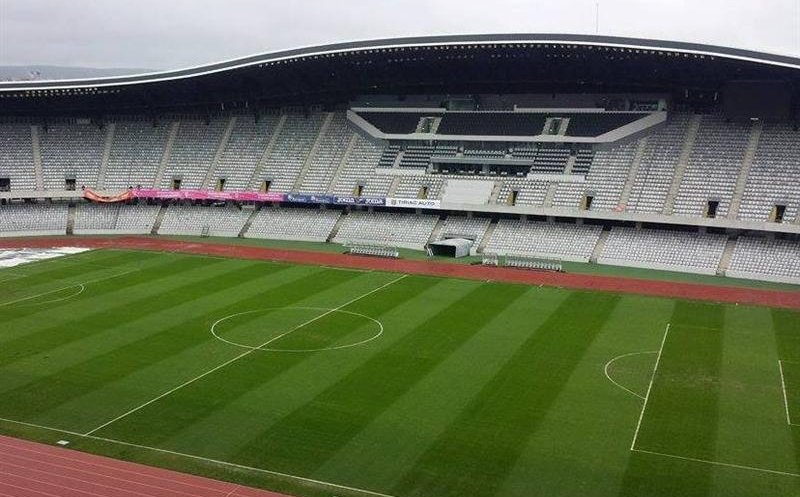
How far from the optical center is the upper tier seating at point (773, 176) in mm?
45531

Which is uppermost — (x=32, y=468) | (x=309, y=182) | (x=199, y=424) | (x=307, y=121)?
(x=307, y=121)

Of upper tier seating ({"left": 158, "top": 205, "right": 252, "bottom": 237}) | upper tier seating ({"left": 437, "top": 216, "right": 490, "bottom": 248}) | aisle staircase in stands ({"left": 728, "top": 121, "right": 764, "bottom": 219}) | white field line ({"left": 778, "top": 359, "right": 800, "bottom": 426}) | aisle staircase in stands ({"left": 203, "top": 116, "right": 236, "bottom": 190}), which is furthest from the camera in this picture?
aisle staircase in stands ({"left": 203, "top": 116, "right": 236, "bottom": 190})

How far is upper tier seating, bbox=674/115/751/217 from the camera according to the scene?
47625 millimetres

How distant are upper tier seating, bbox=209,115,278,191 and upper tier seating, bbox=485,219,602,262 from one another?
22.2 m

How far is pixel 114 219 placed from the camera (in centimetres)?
6100

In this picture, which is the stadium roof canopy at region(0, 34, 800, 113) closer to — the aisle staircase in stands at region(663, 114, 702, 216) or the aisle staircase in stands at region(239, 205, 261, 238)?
the aisle staircase in stands at region(663, 114, 702, 216)

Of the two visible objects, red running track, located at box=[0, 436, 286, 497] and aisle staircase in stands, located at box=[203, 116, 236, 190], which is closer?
red running track, located at box=[0, 436, 286, 497]

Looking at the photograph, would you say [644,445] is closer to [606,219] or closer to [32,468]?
[32,468]

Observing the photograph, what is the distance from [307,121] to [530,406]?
151 ft

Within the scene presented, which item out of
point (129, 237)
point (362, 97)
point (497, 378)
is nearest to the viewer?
point (497, 378)

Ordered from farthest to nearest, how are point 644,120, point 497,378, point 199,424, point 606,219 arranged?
1. point 644,120
2. point 606,219
3. point 497,378
4. point 199,424

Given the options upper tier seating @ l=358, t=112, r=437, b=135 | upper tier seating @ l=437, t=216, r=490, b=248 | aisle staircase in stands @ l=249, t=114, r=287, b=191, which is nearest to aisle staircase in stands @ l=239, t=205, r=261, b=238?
aisle staircase in stands @ l=249, t=114, r=287, b=191

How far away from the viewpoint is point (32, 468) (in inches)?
758

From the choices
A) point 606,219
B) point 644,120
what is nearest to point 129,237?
point 606,219
